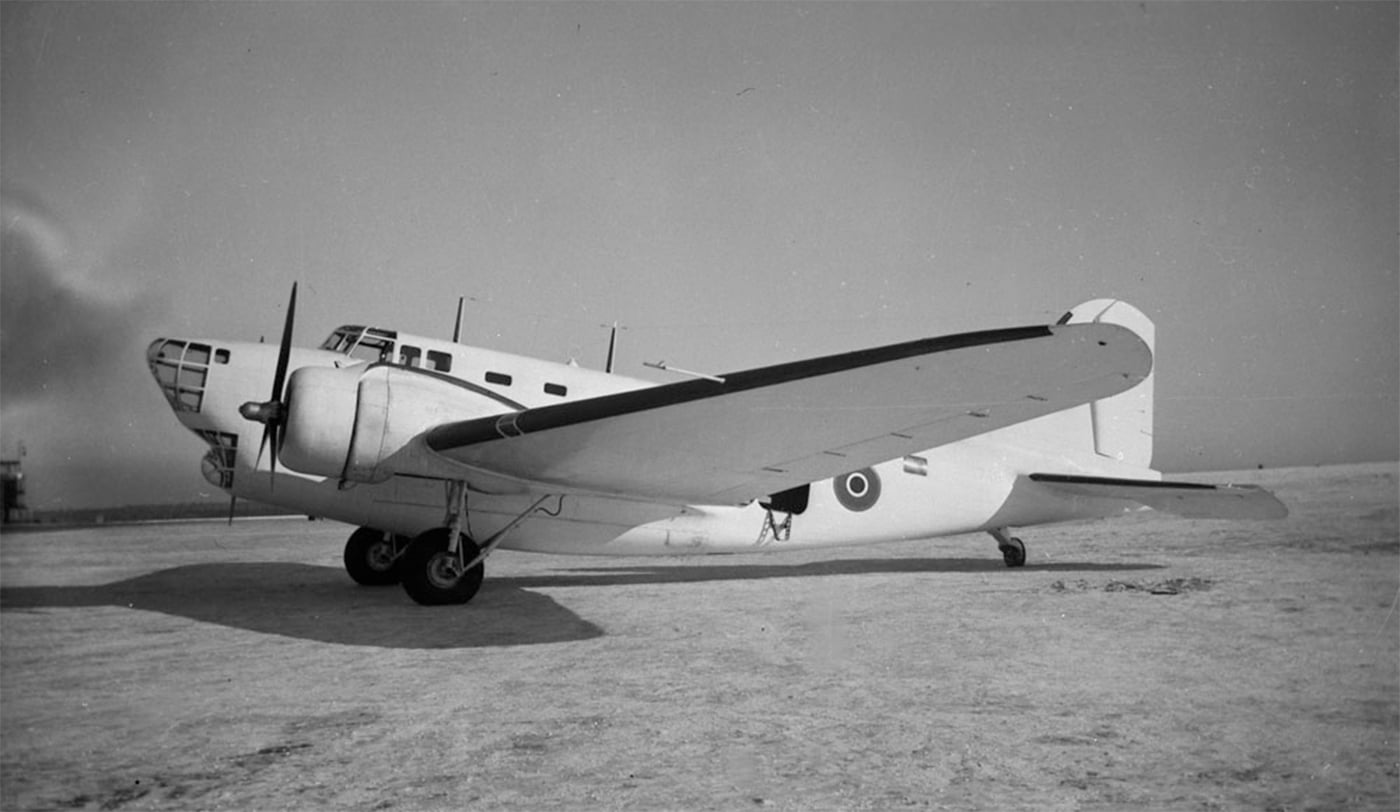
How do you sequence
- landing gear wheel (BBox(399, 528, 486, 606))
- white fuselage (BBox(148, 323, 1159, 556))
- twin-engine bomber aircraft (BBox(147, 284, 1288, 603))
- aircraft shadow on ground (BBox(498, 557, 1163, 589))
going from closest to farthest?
twin-engine bomber aircraft (BBox(147, 284, 1288, 603)) < landing gear wheel (BBox(399, 528, 486, 606)) < white fuselage (BBox(148, 323, 1159, 556)) < aircraft shadow on ground (BBox(498, 557, 1163, 589))

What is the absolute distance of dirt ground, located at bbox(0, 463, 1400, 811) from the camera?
285 cm

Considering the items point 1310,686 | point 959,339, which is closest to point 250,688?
point 959,339

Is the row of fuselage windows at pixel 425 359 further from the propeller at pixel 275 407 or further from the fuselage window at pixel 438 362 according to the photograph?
the propeller at pixel 275 407

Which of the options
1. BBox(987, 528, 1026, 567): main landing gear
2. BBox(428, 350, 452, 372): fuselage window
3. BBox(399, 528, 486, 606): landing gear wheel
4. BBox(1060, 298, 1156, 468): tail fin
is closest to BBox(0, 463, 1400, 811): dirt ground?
BBox(399, 528, 486, 606): landing gear wheel

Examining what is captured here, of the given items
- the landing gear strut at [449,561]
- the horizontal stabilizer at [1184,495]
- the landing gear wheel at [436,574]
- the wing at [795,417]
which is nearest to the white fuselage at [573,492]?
the horizontal stabilizer at [1184,495]

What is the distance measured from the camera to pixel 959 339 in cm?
417

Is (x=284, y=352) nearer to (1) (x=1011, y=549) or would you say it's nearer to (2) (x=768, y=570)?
(2) (x=768, y=570)

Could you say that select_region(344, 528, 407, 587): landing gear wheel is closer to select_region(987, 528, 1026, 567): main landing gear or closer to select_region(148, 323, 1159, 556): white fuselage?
select_region(148, 323, 1159, 556): white fuselage

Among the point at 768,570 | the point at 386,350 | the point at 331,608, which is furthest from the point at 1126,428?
the point at 331,608

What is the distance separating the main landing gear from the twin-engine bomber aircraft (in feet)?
0.11

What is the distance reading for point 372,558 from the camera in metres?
8.79

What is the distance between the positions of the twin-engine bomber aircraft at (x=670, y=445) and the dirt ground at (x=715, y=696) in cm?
80

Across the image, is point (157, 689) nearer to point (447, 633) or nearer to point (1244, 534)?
point (447, 633)

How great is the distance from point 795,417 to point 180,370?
17.8 feet
